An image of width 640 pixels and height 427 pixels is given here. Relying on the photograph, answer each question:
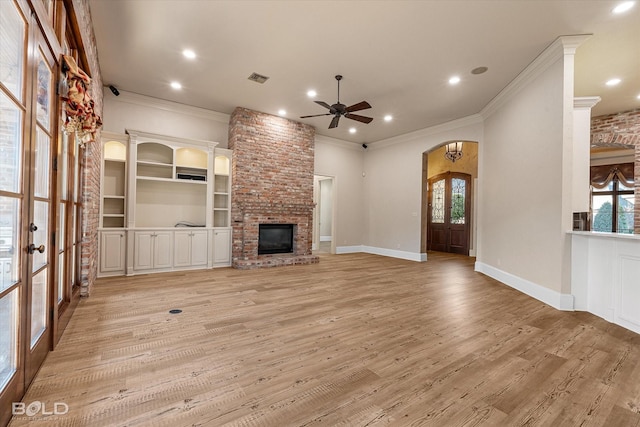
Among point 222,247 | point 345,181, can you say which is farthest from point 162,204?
point 345,181

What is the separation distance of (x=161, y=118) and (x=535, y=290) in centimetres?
723

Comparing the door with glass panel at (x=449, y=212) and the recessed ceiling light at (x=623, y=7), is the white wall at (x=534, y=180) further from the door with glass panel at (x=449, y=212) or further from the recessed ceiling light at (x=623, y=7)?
the door with glass panel at (x=449, y=212)

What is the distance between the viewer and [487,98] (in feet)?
18.0

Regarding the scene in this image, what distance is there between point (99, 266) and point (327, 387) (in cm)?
490

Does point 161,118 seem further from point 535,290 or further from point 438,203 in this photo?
point 438,203

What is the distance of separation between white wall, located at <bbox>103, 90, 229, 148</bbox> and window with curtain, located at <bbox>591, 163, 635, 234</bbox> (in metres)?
10.3

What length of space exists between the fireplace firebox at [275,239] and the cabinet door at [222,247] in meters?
0.71

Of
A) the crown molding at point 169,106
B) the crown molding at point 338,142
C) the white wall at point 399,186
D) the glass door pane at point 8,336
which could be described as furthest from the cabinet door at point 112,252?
the white wall at point 399,186

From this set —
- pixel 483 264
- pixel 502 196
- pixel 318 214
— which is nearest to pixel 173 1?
pixel 502 196

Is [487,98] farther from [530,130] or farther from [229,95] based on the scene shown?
[229,95]

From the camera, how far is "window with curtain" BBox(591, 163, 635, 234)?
7.77 m

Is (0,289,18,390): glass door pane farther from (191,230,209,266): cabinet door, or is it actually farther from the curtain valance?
the curtain valance

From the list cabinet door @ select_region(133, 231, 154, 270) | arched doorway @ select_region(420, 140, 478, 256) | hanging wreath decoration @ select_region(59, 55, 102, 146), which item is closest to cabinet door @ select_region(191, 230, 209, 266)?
cabinet door @ select_region(133, 231, 154, 270)

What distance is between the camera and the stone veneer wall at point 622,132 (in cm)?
567
